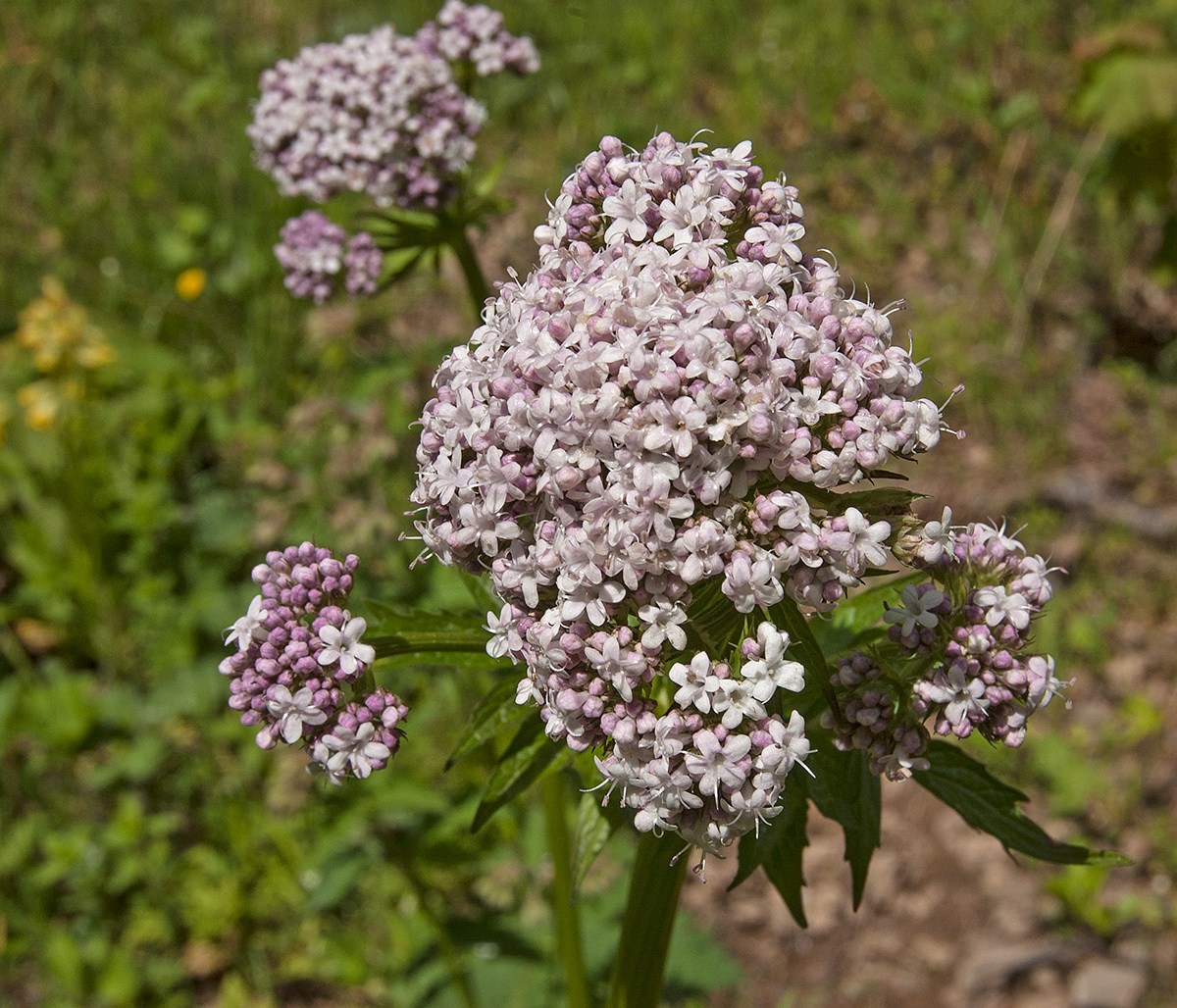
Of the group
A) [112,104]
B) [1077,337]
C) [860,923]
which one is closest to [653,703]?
[860,923]

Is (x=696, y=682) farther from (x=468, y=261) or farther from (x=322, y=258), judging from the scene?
(x=322, y=258)

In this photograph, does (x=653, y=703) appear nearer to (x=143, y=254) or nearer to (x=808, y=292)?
(x=808, y=292)

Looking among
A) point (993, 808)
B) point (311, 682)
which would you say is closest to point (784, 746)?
point (993, 808)

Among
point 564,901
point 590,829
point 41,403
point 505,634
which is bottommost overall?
point 41,403

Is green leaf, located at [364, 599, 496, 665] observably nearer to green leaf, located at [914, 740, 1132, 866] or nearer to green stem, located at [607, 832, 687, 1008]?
green stem, located at [607, 832, 687, 1008]

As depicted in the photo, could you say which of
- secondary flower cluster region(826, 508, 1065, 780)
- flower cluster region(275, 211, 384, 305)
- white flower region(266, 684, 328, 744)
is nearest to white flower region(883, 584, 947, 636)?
secondary flower cluster region(826, 508, 1065, 780)

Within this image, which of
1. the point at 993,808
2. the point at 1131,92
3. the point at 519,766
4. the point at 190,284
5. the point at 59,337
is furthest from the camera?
the point at 190,284

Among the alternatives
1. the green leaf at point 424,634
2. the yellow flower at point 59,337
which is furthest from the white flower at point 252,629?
the yellow flower at point 59,337
